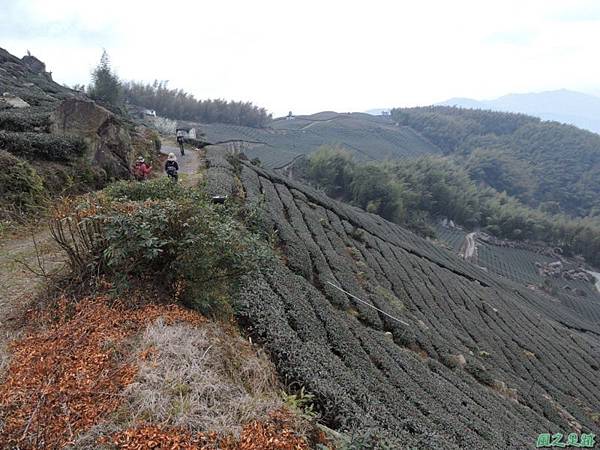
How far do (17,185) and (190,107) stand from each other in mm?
73683

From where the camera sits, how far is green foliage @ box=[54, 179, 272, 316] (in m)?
4.48

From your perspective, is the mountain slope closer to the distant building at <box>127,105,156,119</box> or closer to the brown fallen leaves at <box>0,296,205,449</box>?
the brown fallen leaves at <box>0,296,205,449</box>

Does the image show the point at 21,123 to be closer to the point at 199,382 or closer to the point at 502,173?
the point at 199,382

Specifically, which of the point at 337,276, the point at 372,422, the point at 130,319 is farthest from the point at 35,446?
the point at 337,276

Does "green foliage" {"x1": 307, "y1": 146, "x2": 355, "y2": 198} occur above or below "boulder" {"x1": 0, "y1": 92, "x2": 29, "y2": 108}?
below

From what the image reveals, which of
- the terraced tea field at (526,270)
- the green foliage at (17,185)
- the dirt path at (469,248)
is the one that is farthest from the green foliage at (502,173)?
the green foliage at (17,185)

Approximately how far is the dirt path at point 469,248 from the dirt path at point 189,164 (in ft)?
143

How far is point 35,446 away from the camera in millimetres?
2844

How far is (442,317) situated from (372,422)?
422 inches

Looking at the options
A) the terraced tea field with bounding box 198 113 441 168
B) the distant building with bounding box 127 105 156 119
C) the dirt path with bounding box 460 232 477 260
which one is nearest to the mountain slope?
the distant building with bounding box 127 105 156 119

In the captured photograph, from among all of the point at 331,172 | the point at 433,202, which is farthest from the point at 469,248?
the point at 331,172

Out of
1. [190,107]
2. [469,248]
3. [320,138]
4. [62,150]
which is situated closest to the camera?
[62,150]

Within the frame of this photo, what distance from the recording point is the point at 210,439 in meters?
2.95

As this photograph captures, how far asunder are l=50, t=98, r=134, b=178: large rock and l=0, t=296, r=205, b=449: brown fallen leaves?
9.02m
